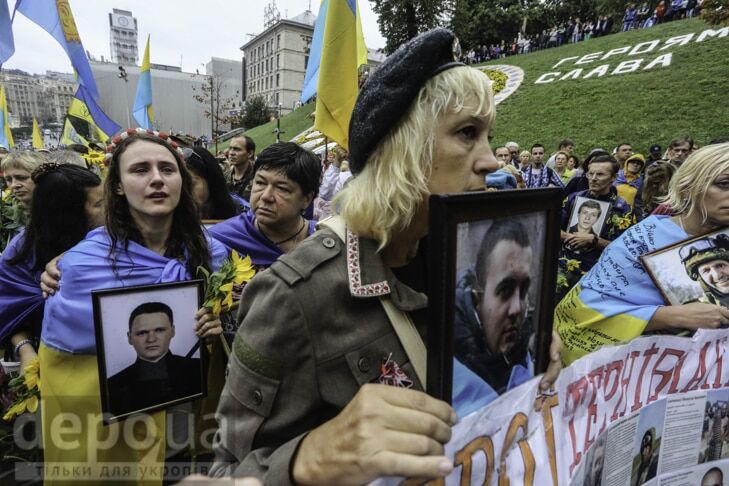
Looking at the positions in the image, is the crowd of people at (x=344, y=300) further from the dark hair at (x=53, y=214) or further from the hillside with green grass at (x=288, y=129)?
the hillside with green grass at (x=288, y=129)

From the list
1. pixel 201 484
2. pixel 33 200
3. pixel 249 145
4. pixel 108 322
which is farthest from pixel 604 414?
pixel 249 145

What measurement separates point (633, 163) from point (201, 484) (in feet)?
24.9

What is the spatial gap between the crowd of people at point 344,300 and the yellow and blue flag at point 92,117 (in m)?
5.66

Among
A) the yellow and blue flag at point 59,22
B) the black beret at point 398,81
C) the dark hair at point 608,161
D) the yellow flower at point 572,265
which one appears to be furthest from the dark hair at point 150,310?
the yellow and blue flag at point 59,22

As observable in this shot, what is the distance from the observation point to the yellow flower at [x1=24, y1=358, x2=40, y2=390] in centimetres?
216

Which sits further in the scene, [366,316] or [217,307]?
[217,307]

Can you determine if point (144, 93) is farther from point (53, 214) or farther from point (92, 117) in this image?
point (53, 214)

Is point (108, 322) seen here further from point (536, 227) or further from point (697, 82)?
point (697, 82)

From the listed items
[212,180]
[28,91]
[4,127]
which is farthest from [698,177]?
[28,91]

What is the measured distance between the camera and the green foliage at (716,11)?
11.2 metres

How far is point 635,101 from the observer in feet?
46.9

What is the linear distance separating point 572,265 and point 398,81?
3.44 metres

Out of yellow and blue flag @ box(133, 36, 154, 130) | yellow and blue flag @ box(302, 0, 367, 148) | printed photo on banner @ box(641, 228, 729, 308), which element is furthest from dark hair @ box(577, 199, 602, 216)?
yellow and blue flag @ box(133, 36, 154, 130)

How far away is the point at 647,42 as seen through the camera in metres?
18.6
